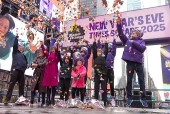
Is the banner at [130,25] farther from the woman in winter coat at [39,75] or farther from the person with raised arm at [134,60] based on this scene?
the person with raised arm at [134,60]

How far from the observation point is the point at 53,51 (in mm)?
4797

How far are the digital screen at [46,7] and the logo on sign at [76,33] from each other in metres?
4.71

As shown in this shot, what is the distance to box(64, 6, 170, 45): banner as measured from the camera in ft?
27.1

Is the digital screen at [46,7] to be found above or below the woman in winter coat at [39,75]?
above

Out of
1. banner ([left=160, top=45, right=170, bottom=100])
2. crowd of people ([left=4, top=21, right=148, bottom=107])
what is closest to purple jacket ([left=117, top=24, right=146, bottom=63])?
crowd of people ([left=4, top=21, right=148, bottom=107])

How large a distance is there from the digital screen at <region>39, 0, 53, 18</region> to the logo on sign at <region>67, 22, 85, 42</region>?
4.71m

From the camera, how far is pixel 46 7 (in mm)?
14781

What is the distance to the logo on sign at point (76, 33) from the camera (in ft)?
31.5

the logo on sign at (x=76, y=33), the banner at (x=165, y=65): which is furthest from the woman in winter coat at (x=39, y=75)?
the banner at (x=165, y=65)

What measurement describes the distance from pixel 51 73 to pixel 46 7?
11.2m

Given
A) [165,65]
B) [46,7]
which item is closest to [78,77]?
[165,65]

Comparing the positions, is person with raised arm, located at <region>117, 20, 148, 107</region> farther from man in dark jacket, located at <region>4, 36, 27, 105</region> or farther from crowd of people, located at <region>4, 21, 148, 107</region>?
man in dark jacket, located at <region>4, 36, 27, 105</region>

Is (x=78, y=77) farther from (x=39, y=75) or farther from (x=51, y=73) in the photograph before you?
(x=39, y=75)

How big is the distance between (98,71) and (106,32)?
467cm
